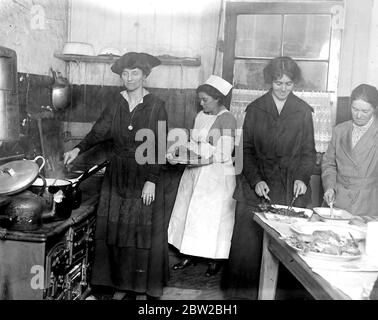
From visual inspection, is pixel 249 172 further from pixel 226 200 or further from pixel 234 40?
pixel 234 40

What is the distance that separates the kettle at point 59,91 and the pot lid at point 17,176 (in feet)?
3.53

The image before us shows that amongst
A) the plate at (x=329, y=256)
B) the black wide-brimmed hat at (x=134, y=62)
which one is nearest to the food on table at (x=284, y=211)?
the plate at (x=329, y=256)

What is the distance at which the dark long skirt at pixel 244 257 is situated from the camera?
234cm

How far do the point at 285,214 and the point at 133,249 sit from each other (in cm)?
92

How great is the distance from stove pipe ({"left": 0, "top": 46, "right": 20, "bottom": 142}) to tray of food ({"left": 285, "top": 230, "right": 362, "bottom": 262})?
114cm

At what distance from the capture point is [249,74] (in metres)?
3.15

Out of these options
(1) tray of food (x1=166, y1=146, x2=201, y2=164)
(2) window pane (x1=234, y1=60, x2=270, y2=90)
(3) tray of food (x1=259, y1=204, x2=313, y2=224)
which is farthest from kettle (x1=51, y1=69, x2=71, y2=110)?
(3) tray of food (x1=259, y1=204, x2=313, y2=224)

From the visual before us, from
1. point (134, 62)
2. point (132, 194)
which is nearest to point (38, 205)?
point (132, 194)

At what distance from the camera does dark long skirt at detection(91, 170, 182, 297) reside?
2.27 meters

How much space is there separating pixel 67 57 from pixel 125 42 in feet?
1.32

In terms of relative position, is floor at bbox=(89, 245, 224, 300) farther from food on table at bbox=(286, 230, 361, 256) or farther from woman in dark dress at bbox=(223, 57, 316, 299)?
food on table at bbox=(286, 230, 361, 256)

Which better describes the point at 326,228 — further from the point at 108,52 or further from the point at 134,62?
the point at 108,52
